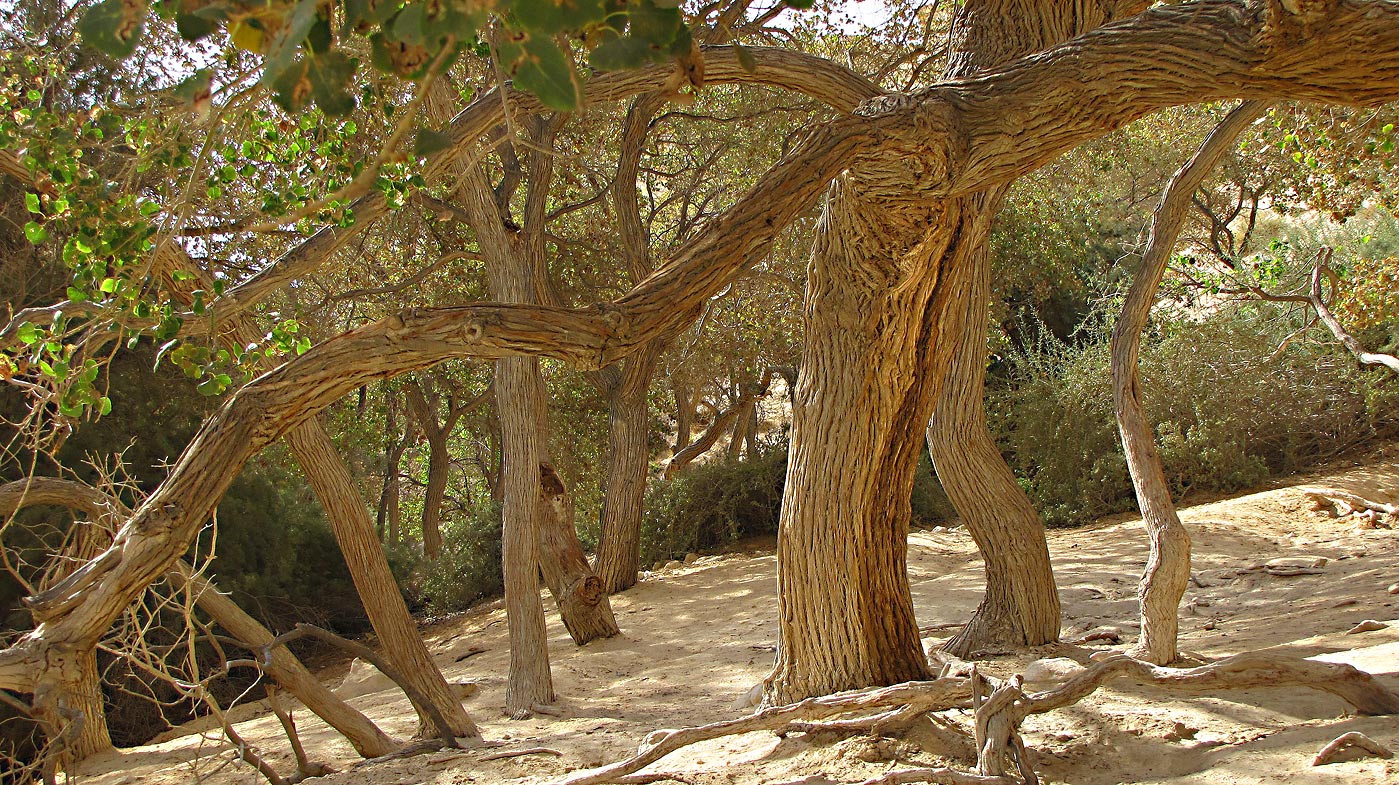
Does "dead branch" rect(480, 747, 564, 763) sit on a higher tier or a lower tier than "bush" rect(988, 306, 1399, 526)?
lower

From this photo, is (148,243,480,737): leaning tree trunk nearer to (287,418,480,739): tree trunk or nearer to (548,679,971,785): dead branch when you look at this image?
(287,418,480,739): tree trunk

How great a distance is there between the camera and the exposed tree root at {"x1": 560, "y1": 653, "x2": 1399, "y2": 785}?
2.98 meters

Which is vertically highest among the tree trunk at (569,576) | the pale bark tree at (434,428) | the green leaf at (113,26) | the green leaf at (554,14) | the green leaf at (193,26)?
the pale bark tree at (434,428)

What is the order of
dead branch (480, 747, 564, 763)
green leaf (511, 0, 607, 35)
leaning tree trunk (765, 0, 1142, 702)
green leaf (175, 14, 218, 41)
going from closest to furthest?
1. green leaf (511, 0, 607, 35)
2. green leaf (175, 14, 218, 41)
3. leaning tree trunk (765, 0, 1142, 702)
4. dead branch (480, 747, 564, 763)

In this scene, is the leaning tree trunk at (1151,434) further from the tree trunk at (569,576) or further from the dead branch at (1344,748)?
the tree trunk at (569,576)

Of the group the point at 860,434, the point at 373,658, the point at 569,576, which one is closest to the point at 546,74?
the point at 860,434

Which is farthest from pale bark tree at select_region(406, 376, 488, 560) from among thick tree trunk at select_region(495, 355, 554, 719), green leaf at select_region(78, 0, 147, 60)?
green leaf at select_region(78, 0, 147, 60)

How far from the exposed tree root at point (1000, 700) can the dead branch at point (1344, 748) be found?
1.30ft

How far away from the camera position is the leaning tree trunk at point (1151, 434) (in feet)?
15.5

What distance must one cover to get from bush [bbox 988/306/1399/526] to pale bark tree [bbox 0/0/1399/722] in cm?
817

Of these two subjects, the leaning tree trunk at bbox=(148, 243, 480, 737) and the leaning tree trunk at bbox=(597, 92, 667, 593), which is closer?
the leaning tree trunk at bbox=(148, 243, 480, 737)

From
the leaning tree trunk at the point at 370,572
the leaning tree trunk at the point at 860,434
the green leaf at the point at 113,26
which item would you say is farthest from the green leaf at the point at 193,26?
the leaning tree trunk at the point at 370,572

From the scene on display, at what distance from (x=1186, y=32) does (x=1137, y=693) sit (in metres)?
2.47

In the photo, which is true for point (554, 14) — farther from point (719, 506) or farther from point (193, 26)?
point (719, 506)
